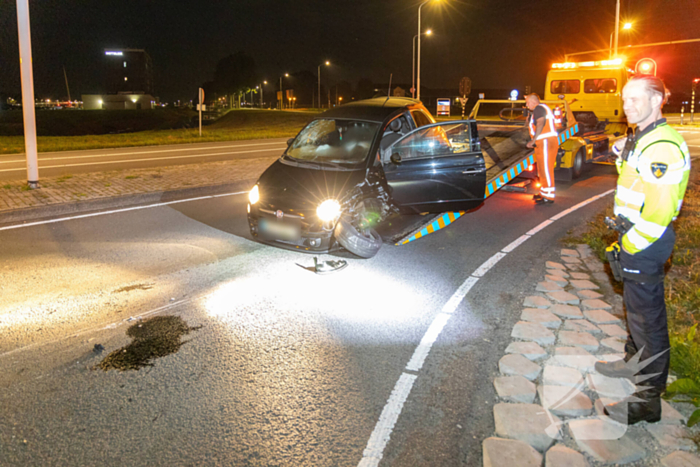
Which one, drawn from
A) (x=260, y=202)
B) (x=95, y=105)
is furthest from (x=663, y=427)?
(x=95, y=105)

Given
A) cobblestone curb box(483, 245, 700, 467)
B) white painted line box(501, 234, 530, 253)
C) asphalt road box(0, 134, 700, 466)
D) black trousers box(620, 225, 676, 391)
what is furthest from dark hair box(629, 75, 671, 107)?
white painted line box(501, 234, 530, 253)

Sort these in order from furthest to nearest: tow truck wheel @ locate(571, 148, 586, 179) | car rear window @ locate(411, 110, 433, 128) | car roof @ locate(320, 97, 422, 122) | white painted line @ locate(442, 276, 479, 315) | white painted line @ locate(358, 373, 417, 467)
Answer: tow truck wheel @ locate(571, 148, 586, 179), car rear window @ locate(411, 110, 433, 128), car roof @ locate(320, 97, 422, 122), white painted line @ locate(442, 276, 479, 315), white painted line @ locate(358, 373, 417, 467)

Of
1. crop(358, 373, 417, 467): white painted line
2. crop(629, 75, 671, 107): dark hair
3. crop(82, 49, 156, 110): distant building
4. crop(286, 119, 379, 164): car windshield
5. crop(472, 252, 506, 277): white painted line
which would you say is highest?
crop(82, 49, 156, 110): distant building

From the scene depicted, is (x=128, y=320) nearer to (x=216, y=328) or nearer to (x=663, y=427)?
(x=216, y=328)

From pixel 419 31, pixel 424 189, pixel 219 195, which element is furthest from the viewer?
pixel 419 31

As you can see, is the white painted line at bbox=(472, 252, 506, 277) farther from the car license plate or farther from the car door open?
the car license plate

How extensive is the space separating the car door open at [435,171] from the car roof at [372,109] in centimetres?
68

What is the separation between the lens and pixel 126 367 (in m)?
3.97

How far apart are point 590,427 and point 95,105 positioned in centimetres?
15157

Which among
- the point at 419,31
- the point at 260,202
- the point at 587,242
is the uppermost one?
the point at 419,31

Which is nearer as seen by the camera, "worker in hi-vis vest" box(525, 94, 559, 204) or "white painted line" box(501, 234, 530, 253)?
"white painted line" box(501, 234, 530, 253)

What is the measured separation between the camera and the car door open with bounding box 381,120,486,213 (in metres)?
7.13

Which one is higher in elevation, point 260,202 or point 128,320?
point 260,202

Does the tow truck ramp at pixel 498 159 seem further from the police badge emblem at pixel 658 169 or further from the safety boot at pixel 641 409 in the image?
the police badge emblem at pixel 658 169
